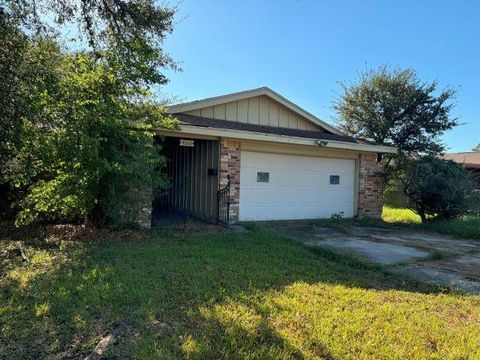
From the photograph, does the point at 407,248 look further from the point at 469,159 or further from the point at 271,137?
the point at 469,159

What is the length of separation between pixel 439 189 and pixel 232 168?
6.07m

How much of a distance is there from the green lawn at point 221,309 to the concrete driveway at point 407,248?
66 cm

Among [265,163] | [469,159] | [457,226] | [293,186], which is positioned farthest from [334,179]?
[469,159]

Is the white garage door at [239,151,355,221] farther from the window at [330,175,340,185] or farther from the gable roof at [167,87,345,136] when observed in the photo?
the gable roof at [167,87,345,136]

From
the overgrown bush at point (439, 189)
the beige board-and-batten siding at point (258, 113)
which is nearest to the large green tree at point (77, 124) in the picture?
the beige board-and-batten siding at point (258, 113)

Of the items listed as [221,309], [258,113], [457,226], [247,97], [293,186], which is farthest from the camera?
[258,113]

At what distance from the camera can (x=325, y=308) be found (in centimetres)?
385

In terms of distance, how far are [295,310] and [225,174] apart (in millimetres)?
5912

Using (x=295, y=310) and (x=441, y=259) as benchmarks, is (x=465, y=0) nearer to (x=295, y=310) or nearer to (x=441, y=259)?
(x=441, y=259)

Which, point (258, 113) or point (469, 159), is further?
point (469, 159)

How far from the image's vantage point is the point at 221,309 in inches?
146

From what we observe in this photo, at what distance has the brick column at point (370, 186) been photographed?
39.1 ft

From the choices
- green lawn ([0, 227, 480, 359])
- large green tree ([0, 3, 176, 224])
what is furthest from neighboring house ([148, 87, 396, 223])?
green lawn ([0, 227, 480, 359])

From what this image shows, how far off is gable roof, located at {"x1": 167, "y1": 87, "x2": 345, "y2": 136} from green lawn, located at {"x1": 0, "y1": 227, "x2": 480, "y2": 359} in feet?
17.4
